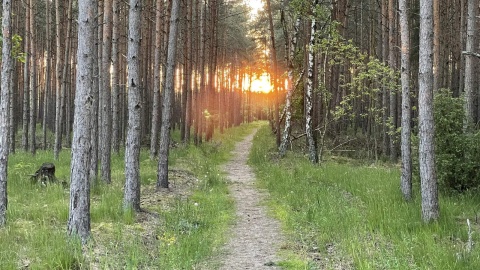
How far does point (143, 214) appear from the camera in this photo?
8.67 metres

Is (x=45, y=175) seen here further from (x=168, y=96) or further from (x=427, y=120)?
(x=427, y=120)

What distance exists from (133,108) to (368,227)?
5.16 m

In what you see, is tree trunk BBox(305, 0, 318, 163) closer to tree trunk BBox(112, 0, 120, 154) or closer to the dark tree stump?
tree trunk BBox(112, 0, 120, 154)

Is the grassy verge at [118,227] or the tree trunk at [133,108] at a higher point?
the tree trunk at [133,108]

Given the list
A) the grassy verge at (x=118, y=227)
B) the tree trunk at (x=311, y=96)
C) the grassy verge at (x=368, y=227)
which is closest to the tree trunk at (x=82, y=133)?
the grassy verge at (x=118, y=227)

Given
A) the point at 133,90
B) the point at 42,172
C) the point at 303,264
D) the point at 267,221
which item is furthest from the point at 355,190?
the point at 42,172

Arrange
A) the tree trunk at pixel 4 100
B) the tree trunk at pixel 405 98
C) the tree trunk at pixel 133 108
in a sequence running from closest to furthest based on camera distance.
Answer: the tree trunk at pixel 4 100 → the tree trunk at pixel 133 108 → the tree trunk at pixel 405 98

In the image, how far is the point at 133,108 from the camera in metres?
8.56

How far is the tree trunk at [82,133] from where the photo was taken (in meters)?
6.21

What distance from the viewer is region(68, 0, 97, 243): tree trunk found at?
6.21m

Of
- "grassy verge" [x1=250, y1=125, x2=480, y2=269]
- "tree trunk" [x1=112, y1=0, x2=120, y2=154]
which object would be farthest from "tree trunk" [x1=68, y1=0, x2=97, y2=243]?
"tree trunk" [x1=112, y1=0, x2=120, y2=154]

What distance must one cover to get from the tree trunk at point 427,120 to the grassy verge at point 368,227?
1.12 feet

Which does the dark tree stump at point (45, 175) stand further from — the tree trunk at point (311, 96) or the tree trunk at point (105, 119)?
the tree trunk at point (311, 96)

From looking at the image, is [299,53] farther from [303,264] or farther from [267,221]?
[303,264]
